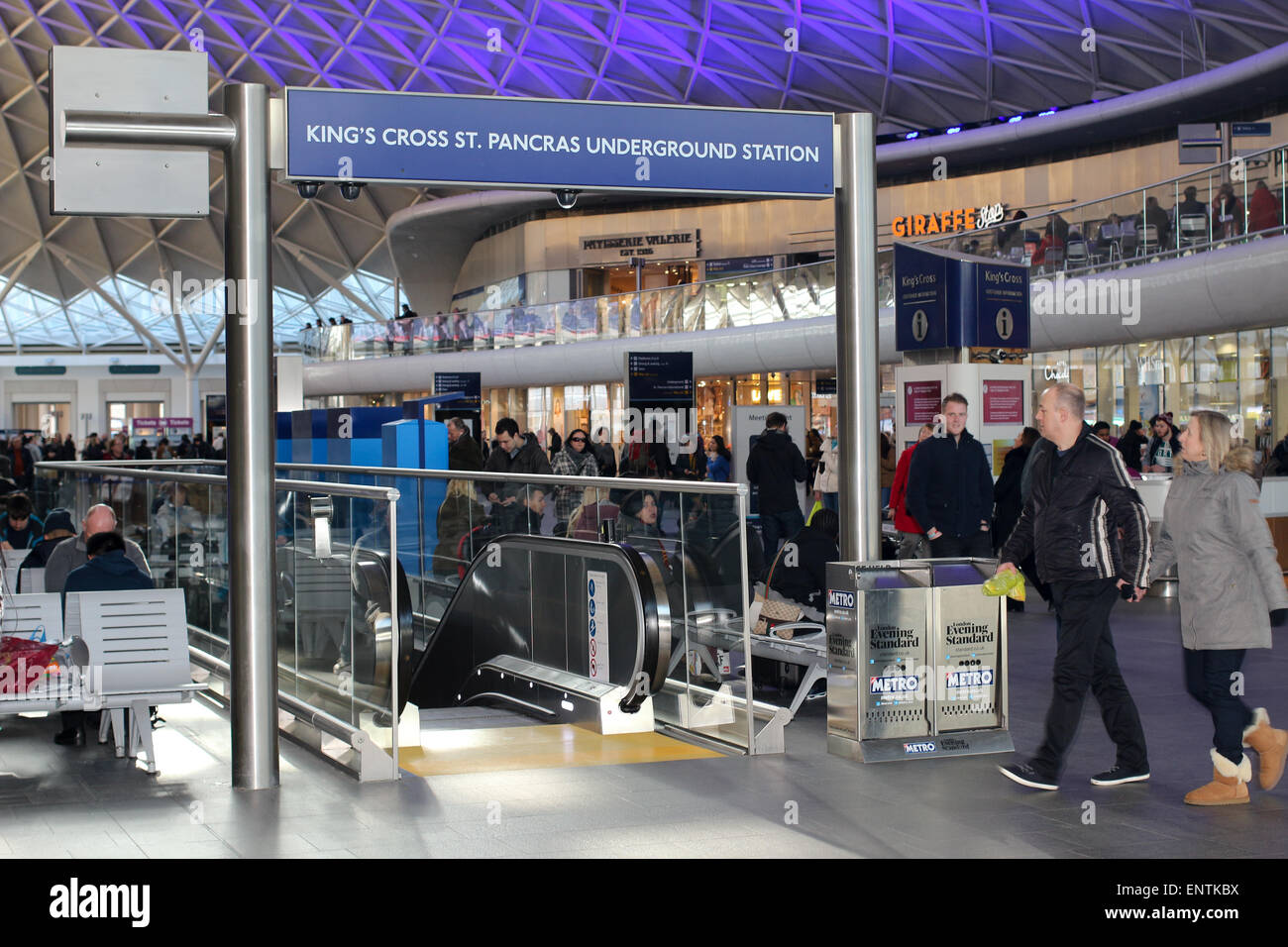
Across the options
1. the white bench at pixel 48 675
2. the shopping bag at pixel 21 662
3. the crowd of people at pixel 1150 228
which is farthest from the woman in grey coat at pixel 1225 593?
the crowd of people at pixel 1150 228

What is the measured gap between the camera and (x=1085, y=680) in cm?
677

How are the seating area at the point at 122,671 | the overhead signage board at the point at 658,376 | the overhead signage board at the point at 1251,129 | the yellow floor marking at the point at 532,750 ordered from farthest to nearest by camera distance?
the overhead signage board at the point at 1251,129, the overhead signage board at the point at 658,376, the yellow floor marking at the point at 532,750, the seating area at the point at 122,671

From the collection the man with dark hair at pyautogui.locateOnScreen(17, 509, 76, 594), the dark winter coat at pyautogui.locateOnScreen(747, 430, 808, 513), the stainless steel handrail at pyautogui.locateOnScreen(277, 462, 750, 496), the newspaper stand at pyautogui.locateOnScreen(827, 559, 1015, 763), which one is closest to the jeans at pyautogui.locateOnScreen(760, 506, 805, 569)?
the dark winter coat at pyautogui.locateOnScreen(747, 430, 808, 513)

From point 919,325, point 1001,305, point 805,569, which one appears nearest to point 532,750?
point 805,569

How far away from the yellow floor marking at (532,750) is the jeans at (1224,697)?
2.63 metres

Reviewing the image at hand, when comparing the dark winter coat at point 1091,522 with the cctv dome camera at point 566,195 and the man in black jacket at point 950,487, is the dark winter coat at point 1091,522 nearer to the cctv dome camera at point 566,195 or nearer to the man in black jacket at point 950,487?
the cctv dome camera at point 566,195

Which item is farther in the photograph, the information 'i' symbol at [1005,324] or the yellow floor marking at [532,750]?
the information 'i' symbol at [1005,324]

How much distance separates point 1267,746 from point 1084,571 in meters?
1.22

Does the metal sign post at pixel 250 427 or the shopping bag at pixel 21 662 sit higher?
the metal sign post at pixel 250 427

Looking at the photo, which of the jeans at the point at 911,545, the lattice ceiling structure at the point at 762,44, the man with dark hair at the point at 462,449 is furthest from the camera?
the lattice ceiling structure at the point at 762,44

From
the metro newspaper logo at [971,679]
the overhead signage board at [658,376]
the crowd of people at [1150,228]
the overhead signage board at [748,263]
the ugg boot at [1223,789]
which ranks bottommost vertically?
the ugg boot at [1223,789]

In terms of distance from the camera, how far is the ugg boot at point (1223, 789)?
648cm

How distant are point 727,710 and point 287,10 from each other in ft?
148

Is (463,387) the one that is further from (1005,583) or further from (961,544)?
(1005,583)
